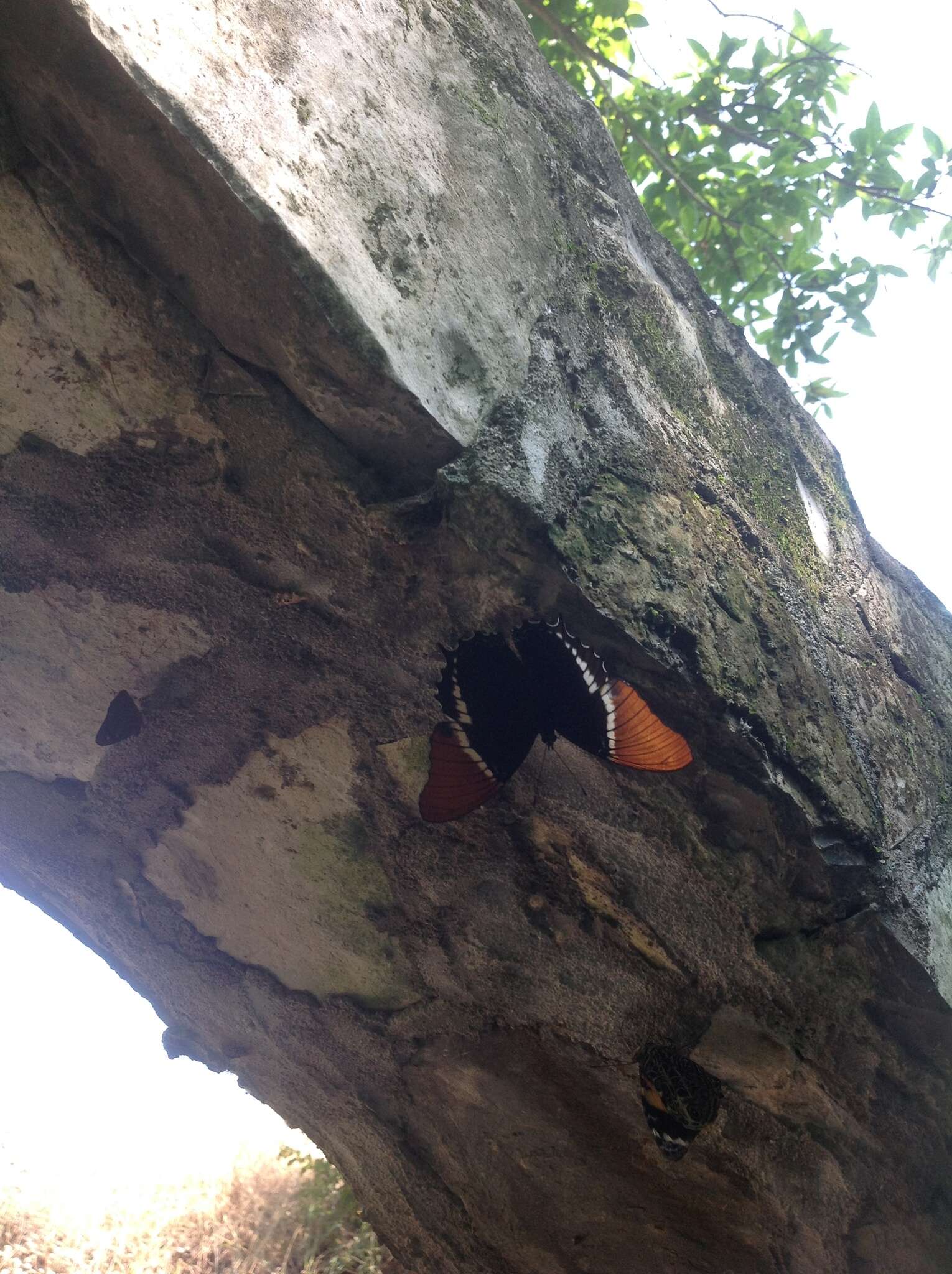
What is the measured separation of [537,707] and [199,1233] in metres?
3.92

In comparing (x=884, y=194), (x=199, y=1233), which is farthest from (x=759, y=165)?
(x=199, y=1233)

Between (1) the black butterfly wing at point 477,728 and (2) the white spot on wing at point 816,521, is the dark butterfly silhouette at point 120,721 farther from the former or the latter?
(2) the white spot on wing at point 816,521

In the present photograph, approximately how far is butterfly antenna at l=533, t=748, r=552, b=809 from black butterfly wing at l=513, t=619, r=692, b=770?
0.27 ft

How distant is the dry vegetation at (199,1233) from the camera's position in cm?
389

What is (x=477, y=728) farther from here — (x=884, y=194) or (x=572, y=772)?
(x=884, y=194)

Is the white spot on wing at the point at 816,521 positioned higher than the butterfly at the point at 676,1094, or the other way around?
the white spot on wing at the point at 816,521

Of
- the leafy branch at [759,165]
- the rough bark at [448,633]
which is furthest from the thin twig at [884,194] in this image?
the rough bark at [448,633]

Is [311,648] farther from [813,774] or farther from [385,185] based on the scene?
[813,774]

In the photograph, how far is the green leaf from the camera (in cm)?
345

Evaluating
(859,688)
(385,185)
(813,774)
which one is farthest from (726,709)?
(385,185)

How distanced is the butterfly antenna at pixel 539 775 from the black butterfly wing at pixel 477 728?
5 cm

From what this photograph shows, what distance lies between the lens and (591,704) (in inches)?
68.2

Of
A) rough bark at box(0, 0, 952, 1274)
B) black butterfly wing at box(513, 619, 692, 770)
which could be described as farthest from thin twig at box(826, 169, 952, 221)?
black butterfly wing at box(513, 619, 692, 770)

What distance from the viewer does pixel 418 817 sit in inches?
84.2
